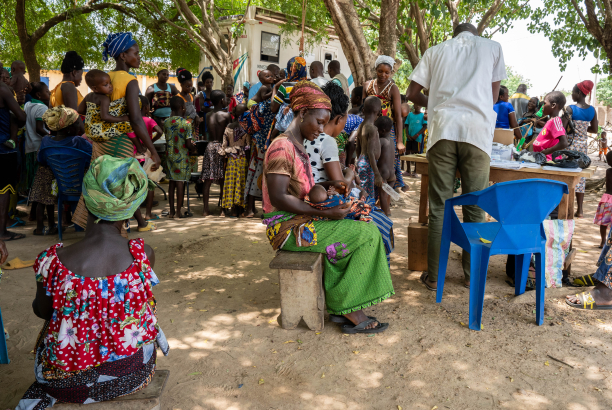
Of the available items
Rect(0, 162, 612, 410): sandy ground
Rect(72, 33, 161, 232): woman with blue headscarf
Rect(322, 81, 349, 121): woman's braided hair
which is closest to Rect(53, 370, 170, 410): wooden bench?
Rect(0, 162, 612, 410): sandy ground

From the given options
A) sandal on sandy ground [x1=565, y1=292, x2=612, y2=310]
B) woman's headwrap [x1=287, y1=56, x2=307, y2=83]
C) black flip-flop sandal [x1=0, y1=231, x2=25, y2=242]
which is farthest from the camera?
woman's headwrap [x1=287, y1=56, x2=307, y2=83]

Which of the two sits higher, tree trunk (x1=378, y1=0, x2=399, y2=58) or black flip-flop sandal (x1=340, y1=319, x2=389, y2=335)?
tree trunk (x1=378, y1=0, x2=399, y2=58)

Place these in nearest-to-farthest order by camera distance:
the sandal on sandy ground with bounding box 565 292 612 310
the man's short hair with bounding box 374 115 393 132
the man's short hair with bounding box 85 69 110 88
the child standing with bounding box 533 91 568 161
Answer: the sandal on sandy ground with bounding box 565 292 612 310
the man's short hair with bounding box 85 69 110 88
the child standing with bounding box 533 91 568 161
the man's short hair with bounding box 374 115 393 132

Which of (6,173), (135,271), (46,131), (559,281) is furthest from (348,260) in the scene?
(46,131)

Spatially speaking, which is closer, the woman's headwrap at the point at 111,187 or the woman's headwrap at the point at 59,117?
the woman's headwrap at the point at 111,187

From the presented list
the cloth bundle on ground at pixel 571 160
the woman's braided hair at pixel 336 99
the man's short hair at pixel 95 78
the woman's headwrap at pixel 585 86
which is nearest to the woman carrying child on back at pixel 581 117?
the woman's headwrap at pixel 585 86

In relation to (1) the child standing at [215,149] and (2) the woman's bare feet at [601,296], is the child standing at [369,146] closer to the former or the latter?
(1) the child standing at [215,149]

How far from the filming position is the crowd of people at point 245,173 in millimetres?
1898

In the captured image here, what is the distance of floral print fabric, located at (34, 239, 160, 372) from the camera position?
72.6 inches

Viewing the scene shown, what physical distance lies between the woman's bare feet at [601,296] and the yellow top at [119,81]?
14.3 feet

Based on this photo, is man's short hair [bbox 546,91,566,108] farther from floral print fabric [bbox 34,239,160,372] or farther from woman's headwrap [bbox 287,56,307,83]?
floral print fabric [bbox 34,239,160,372]

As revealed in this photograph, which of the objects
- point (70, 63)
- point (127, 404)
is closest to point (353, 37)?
point (70, 63)

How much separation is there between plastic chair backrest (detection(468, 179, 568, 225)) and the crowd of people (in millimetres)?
666

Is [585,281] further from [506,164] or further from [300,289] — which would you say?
[300,289]
